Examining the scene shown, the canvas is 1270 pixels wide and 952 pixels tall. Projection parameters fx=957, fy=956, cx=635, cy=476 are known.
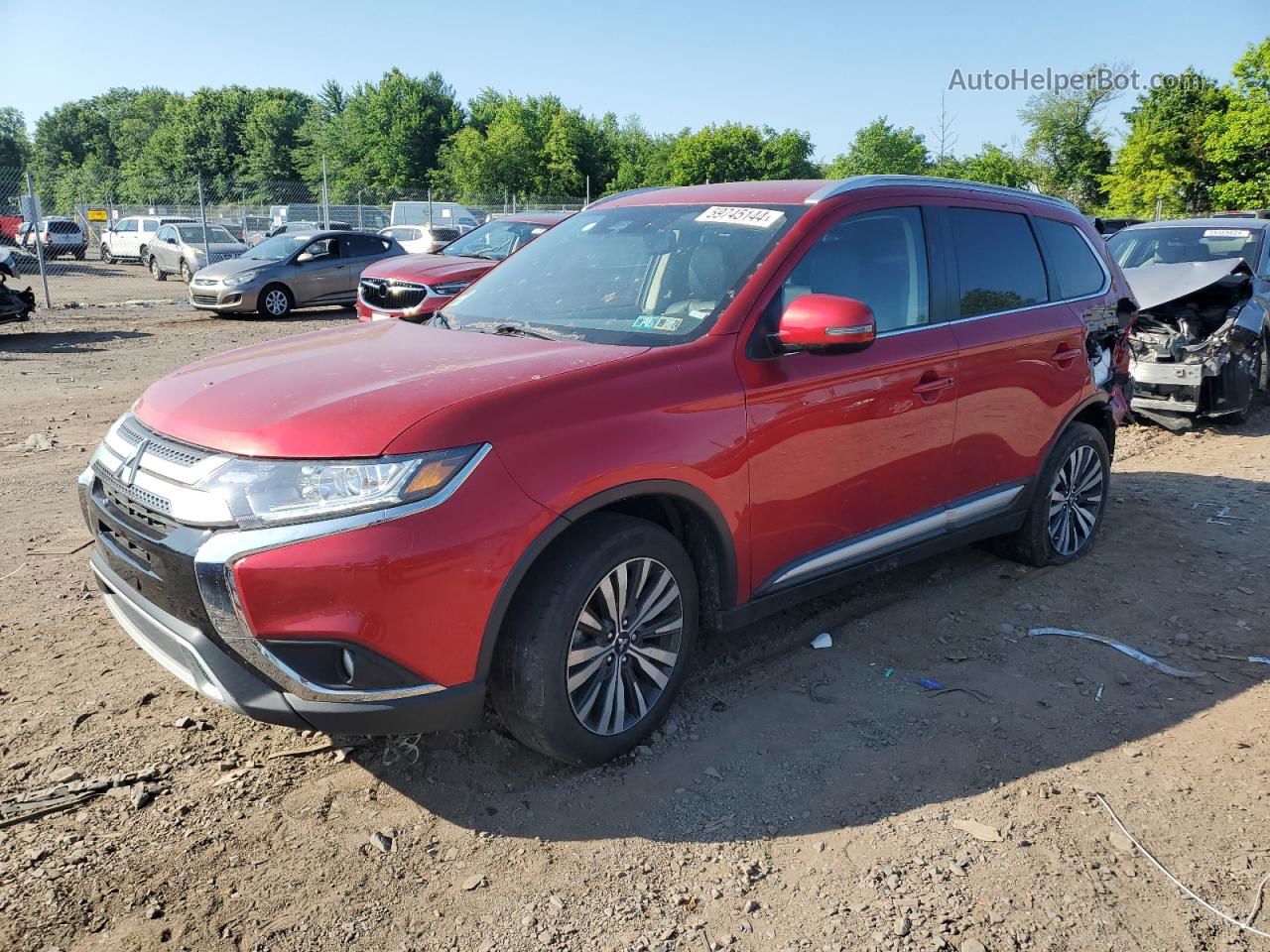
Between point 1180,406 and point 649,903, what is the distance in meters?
7.75

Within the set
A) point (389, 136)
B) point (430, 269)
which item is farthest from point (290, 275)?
point (389, 136)

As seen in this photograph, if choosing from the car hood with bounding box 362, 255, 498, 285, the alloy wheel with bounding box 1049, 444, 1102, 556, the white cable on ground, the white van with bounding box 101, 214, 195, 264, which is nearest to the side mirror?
the white cable on ground

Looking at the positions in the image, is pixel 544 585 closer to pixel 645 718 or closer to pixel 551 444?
pixel 551 444

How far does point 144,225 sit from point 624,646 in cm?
3675

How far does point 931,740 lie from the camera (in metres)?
3.45

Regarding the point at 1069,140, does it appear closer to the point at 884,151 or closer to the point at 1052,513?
the point at 884,151

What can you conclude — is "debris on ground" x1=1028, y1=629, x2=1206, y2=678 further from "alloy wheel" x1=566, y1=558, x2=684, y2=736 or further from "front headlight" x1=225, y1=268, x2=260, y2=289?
"front headlight" x1=225, y1=268, x2=260, y2=289

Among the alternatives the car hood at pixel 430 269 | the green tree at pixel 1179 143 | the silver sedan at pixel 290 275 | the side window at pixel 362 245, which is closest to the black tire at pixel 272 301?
the silver sedan at pixel 290 275

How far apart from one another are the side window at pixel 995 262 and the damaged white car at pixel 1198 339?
4.22 metres

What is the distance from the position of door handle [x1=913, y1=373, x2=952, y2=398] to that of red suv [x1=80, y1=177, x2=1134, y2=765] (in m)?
0.02

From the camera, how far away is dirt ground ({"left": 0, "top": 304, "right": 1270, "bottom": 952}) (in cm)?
255

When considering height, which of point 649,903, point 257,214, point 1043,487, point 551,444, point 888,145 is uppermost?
point 888,145

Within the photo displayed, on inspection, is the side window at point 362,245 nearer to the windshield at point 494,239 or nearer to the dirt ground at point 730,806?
the windshield at point 494,239

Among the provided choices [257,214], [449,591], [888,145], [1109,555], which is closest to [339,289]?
[1109,555]
